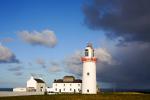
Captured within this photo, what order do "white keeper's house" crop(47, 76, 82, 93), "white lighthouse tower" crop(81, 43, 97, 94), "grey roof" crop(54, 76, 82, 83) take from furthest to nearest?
"grey roof" crop(54, 76, 82, 83), "white keeper's house" crop(47, 76, 82, 93), "white lighthouse tower" crop(81, 43, 97, 94)

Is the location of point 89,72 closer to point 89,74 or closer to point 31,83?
point 89,74

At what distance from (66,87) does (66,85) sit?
0.69 meters

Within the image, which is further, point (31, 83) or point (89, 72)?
point (31, 83)

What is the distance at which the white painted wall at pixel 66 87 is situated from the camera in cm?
10766

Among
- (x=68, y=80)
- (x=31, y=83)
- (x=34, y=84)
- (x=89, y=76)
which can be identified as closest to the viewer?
(x=89, y=76)

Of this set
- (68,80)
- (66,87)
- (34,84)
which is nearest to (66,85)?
(66,87)

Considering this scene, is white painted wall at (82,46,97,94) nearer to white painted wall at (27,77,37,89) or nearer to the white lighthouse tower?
the white lighthouse tower

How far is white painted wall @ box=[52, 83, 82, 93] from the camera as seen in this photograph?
108 m

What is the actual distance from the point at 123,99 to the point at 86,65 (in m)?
14.8

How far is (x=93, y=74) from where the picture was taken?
212 feet

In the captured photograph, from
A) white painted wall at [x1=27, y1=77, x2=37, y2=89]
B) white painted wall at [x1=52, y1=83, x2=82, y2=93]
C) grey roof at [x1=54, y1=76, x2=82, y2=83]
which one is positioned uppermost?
grey roof at [x1=54, y1=76, x2=82, y2=83]

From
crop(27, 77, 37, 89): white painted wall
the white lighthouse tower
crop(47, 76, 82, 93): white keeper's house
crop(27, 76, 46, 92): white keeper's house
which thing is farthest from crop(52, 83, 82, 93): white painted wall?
the white lighthouse tower

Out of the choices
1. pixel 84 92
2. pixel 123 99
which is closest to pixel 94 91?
pixel 84 92

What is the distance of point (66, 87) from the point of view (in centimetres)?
11012
